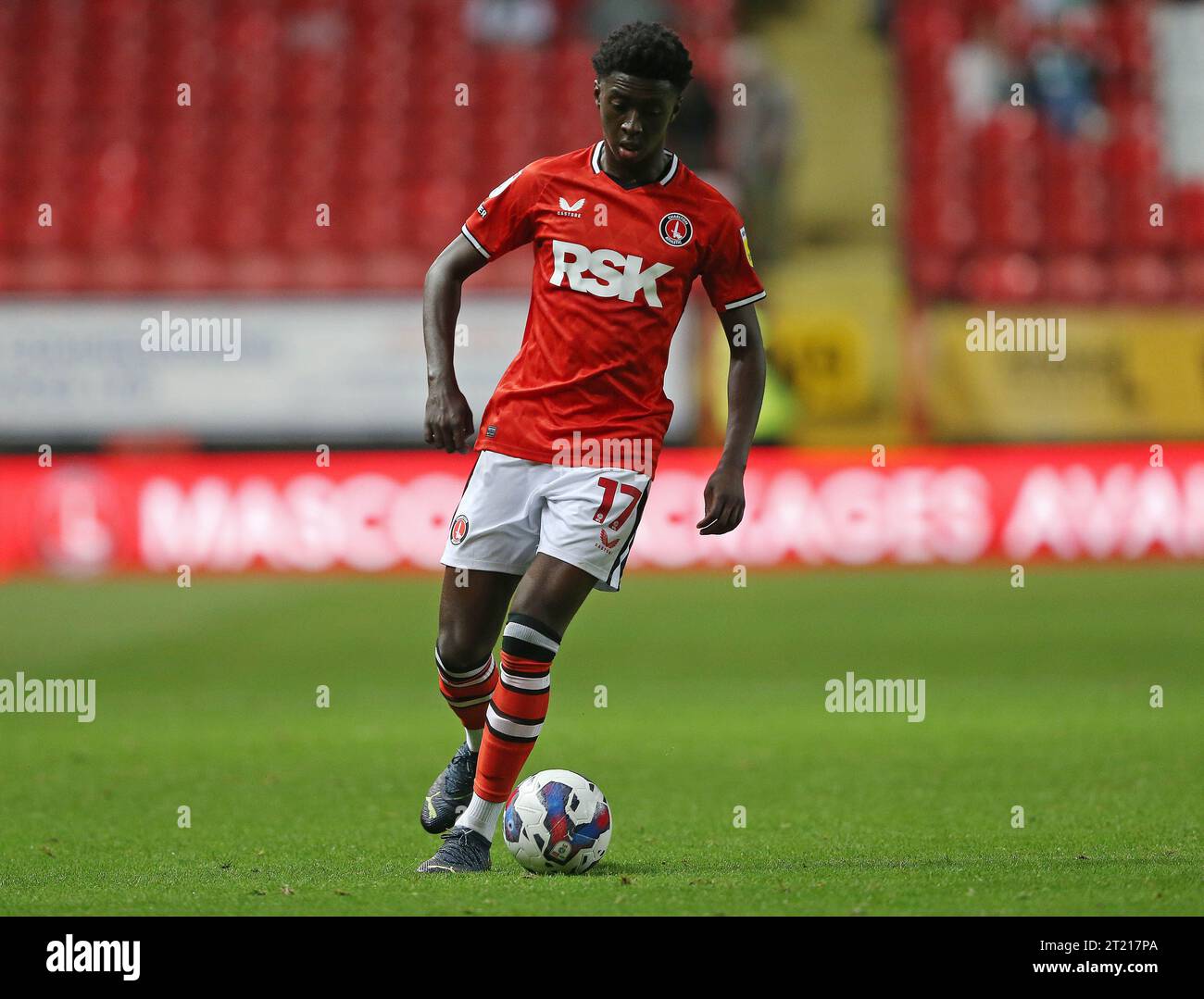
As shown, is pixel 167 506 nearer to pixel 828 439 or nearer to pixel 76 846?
pixel 828 439

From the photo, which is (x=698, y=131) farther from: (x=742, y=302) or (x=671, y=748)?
(x=742, y=302)

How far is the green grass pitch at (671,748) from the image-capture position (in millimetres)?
5102

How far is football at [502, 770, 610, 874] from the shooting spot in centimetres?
532

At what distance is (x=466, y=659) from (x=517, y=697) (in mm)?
406

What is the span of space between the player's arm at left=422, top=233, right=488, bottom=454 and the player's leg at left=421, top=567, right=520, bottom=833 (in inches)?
17.8

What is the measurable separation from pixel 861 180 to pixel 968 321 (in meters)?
3.27

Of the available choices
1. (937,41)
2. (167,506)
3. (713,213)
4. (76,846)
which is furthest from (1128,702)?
(937,41)

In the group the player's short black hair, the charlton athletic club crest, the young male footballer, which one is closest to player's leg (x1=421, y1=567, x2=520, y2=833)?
the young male footballer

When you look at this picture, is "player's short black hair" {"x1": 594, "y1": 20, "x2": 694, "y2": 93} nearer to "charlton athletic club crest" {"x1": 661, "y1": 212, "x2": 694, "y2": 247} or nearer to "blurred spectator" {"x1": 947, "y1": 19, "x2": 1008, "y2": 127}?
"charlton athletic club crest" {"x1": 661, "y1": 212, "x2": 694, "y2": 247}

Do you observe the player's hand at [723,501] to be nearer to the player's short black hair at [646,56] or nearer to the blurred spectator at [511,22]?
the player's short black hair at [646,56]

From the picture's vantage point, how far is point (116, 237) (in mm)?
20500

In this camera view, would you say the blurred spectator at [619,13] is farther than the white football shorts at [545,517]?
Yes

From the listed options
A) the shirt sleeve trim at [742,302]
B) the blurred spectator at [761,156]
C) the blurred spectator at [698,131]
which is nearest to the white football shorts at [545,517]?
the shirt sleeve trim at [742,302]

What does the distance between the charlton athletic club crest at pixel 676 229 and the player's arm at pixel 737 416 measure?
0.89 feet
